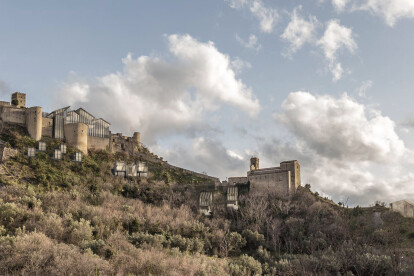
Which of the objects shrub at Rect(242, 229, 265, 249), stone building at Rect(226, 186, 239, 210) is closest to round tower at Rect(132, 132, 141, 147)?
stone building at Rect(226, 186, 239, 210)

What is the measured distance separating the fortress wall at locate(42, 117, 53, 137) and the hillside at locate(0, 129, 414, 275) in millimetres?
1748

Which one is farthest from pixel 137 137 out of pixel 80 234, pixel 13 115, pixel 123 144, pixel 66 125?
pixel 80 234

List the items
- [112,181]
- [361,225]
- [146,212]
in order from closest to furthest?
1. [146,212]
2. [361,225]
3. [112,181]

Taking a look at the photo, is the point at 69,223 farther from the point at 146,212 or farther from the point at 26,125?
the point at 26,125

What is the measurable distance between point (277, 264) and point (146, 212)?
17061 millimetres

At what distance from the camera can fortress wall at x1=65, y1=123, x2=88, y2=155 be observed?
190 ft

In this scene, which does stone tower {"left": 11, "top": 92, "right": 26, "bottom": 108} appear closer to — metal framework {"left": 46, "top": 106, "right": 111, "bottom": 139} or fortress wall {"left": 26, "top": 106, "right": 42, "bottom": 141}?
metal framework {"left": 46, "top": 106, "right": 111, "bottom": 139}

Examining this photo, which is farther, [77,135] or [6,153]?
[77,135]

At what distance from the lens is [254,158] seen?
61.1 m

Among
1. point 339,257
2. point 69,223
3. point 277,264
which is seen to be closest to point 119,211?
point 69,223

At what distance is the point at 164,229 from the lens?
36.6 m

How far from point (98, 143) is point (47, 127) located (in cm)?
804

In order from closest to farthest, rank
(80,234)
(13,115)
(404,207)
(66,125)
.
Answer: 1. (80,234)
2. (404,207)
3. (13,115)
4. (66,125)

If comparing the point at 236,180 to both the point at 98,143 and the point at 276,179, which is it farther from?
the point at 98,143
